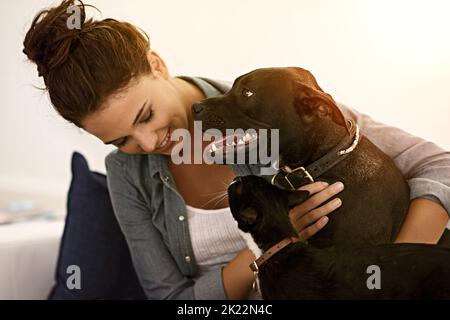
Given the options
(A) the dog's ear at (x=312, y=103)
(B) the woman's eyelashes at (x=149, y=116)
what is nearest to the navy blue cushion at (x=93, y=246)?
(B) the woman's eyelashes at (x=149, y=116)

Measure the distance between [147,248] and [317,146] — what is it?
53 centimetres

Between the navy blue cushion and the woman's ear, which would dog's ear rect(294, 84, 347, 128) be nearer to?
the woman's ear

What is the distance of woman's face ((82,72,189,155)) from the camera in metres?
0.96

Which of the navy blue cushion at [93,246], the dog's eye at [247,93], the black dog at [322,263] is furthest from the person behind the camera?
the navy blue cushion at [93,246]

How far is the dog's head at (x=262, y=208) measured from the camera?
Answer: 2.64ft

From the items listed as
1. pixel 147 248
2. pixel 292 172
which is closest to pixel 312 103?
pixel 292 172

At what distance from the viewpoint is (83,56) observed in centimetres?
92

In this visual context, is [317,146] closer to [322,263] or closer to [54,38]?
[322,263]

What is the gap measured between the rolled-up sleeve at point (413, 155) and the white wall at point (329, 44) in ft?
0.06

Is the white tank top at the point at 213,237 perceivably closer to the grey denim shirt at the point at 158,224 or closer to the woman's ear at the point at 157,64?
the grey denim shirt at the point at 158,224

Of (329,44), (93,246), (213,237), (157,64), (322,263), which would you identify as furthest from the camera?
(93,246)

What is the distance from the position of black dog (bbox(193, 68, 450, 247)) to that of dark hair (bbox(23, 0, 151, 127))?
0.63 feet

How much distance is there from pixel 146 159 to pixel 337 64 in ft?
1.66
